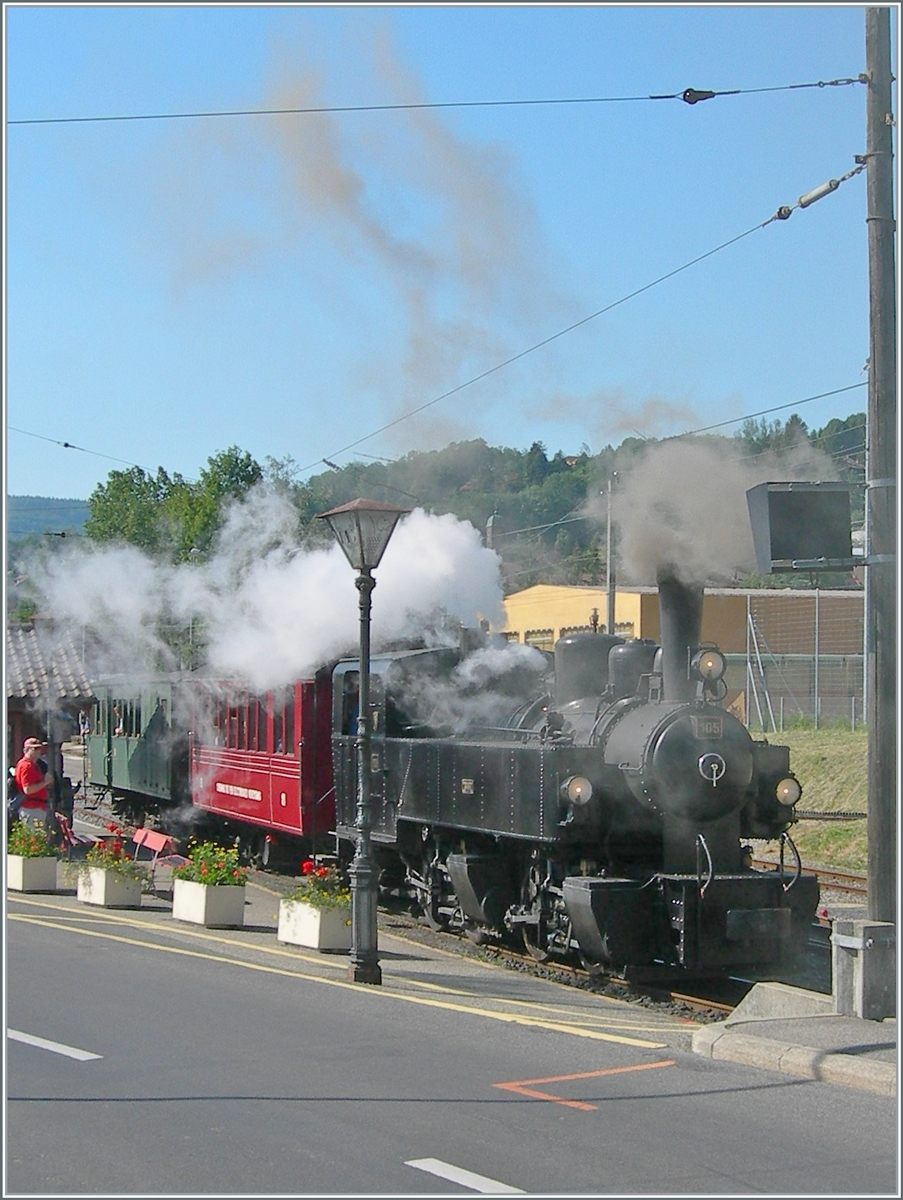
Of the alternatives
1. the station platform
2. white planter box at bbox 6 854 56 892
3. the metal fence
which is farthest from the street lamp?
the metal fence

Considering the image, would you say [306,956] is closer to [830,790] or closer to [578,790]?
[578,790]

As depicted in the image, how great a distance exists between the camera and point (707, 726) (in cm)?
1108

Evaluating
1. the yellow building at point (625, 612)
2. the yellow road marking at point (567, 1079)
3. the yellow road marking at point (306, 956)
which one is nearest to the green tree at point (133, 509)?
the yellow building at point (625, 612)

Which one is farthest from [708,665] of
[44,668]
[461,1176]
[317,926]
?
[44,668]

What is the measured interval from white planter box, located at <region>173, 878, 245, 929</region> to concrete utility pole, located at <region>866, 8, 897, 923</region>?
6909mm

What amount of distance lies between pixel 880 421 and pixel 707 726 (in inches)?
122

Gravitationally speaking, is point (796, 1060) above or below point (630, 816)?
below

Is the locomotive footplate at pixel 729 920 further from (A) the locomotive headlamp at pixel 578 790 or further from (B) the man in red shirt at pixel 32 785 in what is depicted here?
(B) the man in red shirt at pixel 32 785

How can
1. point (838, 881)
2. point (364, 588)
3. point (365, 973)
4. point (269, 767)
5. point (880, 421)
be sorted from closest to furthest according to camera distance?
point (880, 421) < point (365, 973) < point (364, 588) < point (838, 881) < point (269, 767)

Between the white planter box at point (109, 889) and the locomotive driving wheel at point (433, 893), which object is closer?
the locomotive driving wheel at point (433, 893)

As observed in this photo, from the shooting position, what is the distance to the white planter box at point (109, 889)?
15.0 meters

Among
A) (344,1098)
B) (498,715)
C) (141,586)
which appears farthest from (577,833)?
(141,586)

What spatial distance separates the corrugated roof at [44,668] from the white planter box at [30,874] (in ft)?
20.3

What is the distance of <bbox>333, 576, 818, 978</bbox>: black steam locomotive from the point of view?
1094cm
